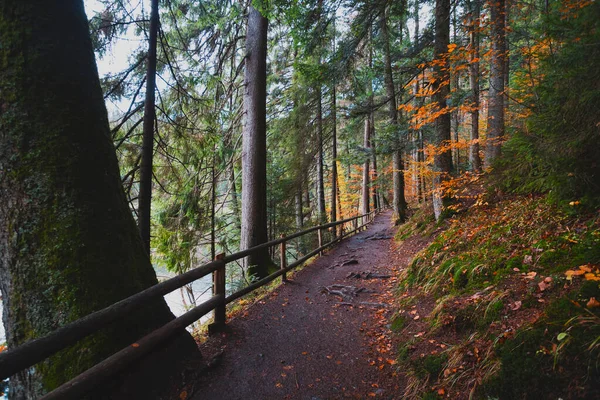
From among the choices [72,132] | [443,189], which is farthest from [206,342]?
[443,189]

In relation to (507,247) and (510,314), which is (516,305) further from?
(507,247)

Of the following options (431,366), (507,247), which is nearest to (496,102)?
(507,247)

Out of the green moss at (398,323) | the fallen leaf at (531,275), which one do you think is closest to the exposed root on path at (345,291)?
the green moss at (398,323)

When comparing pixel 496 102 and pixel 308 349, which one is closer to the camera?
pixel 308 349

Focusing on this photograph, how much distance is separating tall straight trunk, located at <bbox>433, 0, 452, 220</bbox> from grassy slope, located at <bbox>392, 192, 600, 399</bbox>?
2737mm

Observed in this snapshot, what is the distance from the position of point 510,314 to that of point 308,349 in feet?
7.96

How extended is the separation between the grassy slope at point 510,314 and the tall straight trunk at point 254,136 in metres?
3.91

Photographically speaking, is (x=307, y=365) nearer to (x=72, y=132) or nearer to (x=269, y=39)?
(x=72, y=132)

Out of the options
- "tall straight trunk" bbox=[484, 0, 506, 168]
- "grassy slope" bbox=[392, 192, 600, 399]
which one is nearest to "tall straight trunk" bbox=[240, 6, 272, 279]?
"grassy slope" bbox=[392, 192, 600, 399]

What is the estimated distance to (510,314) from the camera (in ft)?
9.03

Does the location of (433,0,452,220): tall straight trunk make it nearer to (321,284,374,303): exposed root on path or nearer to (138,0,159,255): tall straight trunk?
(321,284,374,303): exposed root on path

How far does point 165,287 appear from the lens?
A: 301 centimetres

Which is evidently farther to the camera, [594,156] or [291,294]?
[291,294]

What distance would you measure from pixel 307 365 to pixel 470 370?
181 centimetres
